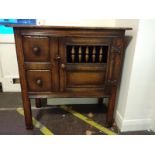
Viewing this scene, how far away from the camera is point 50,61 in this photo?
1.28 m

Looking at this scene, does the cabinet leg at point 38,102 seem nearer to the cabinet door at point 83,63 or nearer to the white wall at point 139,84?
the cabinet door at point 83,63

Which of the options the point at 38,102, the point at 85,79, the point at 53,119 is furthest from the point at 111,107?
the point at 38,102

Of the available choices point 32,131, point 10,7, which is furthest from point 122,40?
point 32,131

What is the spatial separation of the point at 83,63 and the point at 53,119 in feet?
2.67

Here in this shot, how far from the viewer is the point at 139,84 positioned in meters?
1.40

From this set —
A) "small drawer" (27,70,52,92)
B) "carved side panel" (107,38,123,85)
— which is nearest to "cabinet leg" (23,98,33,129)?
"small drawer" (27,70,52,92)

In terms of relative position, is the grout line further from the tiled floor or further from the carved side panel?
the carved side panel

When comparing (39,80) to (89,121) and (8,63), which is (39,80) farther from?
(8,63)

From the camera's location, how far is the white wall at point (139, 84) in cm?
124

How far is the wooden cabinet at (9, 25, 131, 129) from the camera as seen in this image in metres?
1.19

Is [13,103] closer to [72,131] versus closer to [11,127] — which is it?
[11,127]

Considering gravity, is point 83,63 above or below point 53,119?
above

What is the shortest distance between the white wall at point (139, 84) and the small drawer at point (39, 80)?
0.73 metres

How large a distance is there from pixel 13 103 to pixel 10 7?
1867mm
